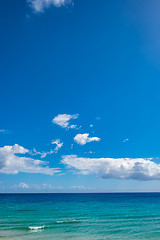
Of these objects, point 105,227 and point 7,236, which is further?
point 105,227

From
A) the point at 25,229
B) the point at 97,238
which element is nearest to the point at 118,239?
the point at 97,238

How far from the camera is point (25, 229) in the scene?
75.6 ft

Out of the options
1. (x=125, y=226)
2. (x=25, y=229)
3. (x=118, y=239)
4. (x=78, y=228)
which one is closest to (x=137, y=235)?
(x=118, y=239)

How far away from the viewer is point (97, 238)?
766 inches

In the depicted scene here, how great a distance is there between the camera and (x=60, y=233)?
833 inches

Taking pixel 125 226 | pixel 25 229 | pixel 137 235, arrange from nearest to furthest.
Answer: pixel 137 235 → pixel 25 229 → pixel 125 226

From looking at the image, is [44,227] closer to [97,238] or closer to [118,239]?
[97,238]

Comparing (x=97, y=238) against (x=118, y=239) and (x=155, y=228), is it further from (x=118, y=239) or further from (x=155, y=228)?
(x=155, y=228)

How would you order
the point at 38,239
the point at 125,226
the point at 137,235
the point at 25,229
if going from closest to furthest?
the point at 38,239
the point at 137,235
the point at 25,229
the point at 125,226

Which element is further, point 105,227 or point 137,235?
point 105,227

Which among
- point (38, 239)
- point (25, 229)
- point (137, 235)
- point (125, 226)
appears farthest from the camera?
point (125, 226)

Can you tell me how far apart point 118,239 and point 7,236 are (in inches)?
445

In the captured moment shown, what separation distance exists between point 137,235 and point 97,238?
454cm

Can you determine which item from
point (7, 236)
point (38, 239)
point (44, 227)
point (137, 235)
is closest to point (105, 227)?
point (137, 235)
